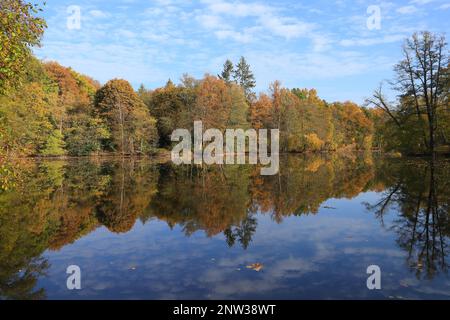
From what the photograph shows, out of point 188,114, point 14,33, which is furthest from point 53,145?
point 14,33

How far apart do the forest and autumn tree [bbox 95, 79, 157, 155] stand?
0.15 meters

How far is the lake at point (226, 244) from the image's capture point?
5551 mm

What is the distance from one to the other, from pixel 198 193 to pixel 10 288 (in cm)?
1014

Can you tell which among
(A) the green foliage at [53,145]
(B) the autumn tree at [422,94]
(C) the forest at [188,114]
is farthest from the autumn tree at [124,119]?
(B) the autumn tree at [422,94]

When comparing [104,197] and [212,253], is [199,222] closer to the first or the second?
[212,253]

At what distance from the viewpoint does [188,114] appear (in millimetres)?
56469

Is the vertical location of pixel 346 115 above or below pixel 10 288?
above

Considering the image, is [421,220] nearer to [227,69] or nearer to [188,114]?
[188,114]

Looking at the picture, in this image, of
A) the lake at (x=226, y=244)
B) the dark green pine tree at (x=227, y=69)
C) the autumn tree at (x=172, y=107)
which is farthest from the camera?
the dark green pine tree at (x=227, y=69)

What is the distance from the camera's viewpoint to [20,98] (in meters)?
37.2

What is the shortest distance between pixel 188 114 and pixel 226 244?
49628 mm

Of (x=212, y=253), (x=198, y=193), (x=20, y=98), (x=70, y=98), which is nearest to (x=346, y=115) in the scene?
(x=70, y=98)

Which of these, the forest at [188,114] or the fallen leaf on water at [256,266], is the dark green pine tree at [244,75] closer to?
the forest at [188,114]

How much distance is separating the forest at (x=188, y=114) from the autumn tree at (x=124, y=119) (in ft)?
0.51
